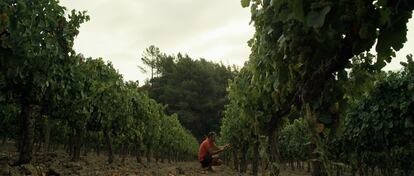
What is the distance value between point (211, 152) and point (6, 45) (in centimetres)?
944

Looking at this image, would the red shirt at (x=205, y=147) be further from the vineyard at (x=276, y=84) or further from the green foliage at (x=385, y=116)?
the green foliage at (x=385, y=116)

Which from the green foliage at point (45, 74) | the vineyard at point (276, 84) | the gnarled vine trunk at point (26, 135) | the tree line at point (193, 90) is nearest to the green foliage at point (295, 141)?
the vineyard at point (276, 84)

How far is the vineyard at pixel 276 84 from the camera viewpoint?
301 centimetres

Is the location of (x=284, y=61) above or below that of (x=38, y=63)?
below

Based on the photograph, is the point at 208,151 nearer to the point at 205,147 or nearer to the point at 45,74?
the point at 205,147

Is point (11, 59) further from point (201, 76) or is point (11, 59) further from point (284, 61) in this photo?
point (201, 76)

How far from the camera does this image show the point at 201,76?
6138 centimetres

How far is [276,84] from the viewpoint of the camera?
14.4 ft

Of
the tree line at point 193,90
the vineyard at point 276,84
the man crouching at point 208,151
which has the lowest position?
the man crouching at point 208,151

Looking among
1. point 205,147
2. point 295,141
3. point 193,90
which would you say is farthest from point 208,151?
point 193,90

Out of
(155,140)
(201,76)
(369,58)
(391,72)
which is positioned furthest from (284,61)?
(201,76)

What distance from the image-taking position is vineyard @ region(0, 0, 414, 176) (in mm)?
3012

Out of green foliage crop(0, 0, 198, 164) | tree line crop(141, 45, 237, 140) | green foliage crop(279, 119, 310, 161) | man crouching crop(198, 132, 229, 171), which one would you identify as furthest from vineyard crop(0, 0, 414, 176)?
tree line crop(141, 45, 237, 140)

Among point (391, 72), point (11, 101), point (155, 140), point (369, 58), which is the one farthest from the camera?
point (155, 140)
